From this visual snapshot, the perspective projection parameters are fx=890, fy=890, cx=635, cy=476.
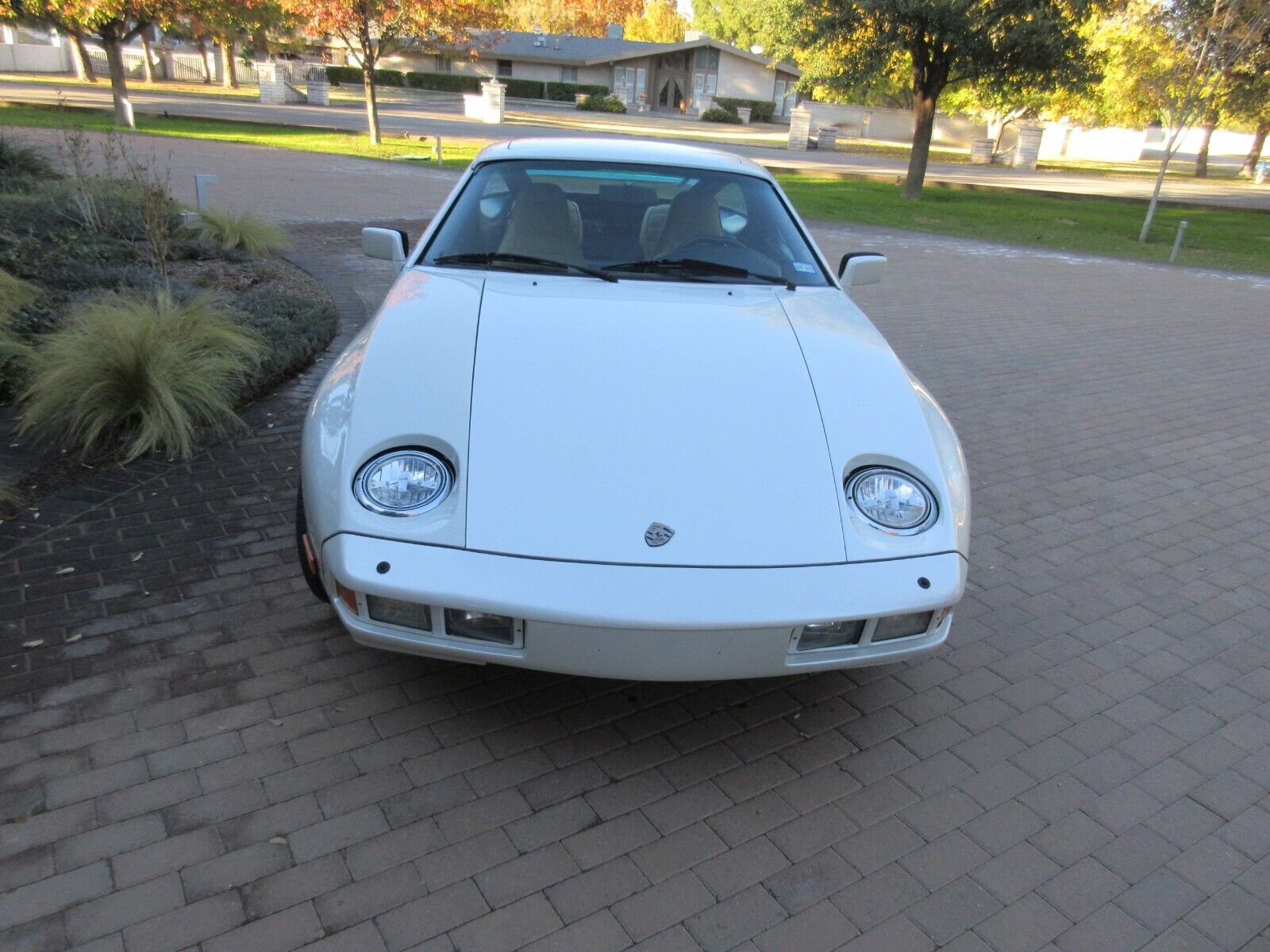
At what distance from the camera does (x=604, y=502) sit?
2451mm

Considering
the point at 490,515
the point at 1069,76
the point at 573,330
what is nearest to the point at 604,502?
the point at 490,515

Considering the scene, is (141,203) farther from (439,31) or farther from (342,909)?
(439,31)

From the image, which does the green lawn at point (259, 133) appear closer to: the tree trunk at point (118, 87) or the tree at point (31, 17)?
the tree trunk at point (118, 87)

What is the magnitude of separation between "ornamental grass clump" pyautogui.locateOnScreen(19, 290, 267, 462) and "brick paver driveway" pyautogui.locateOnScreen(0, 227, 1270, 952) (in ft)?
1.25

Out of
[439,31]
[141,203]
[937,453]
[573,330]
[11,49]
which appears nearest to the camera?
[937,453]

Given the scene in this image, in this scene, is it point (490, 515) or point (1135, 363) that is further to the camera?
point (1135, 363)

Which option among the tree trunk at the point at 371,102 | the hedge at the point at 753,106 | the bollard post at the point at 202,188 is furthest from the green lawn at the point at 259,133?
the hedge at the point at 753,106

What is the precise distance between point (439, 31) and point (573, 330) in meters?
21.5

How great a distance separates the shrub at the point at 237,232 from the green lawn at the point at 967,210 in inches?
305

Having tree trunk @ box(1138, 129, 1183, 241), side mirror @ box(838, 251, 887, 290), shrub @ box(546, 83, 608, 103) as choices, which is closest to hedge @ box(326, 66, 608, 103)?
shrub @ box(546, 83, 608, 103)

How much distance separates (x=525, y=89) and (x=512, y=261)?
2201 inches

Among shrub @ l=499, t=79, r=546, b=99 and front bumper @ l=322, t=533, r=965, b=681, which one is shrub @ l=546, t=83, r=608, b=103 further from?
front bumper @ l=322, t=533, r=965, b=681

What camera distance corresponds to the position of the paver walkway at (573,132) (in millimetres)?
27500

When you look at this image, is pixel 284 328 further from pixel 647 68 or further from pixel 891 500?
pixel 647 68
